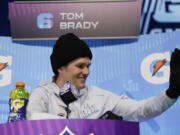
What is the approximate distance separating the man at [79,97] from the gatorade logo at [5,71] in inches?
49.4

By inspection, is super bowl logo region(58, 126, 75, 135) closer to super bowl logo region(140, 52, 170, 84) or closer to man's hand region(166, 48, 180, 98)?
man's hand region(166, 48, 180, 98)

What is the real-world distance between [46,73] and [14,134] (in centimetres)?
187

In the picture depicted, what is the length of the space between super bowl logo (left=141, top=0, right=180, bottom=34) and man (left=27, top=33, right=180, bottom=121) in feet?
4.81

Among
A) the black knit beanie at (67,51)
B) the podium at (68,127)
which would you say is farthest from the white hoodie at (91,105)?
the podium at (68,127)

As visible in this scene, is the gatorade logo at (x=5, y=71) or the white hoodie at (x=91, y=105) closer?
the white hoodie at (x=91, y=105)

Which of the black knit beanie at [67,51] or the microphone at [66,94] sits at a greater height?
the black knit beanie at [67,51]

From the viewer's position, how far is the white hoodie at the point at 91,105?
166 cm

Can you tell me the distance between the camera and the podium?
49.7 inches

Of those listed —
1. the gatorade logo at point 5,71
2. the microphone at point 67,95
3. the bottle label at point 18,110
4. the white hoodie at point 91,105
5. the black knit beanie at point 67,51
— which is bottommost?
the gatorade logo at point 5,71

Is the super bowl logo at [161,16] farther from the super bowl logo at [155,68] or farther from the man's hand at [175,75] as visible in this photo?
the man's hand at [175,75]

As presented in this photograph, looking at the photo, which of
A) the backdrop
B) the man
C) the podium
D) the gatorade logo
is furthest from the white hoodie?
the gatorade logo

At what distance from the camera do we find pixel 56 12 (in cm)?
337

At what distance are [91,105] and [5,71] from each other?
1529 mm

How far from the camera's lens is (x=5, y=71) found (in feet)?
10.3
